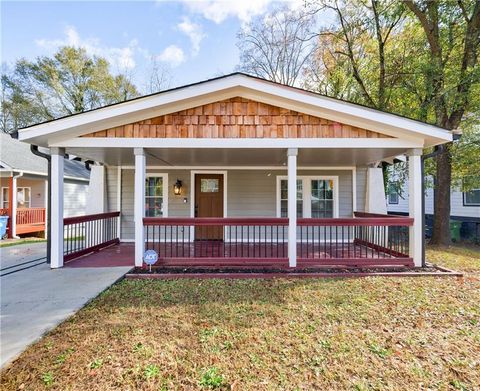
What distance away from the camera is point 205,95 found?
4961 mm

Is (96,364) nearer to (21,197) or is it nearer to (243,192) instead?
(243,192)

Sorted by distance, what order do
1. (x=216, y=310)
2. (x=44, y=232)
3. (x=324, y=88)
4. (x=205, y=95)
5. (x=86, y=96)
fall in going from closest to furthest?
(x=216, y=310)
(x=205, y=95)
(x=44, y=232)
(x=324, y=88)
(x=86, y=96)

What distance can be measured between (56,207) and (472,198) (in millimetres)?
15089

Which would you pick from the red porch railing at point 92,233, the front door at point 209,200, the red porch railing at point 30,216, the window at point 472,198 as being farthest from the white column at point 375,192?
the red porch railing at point 30,216

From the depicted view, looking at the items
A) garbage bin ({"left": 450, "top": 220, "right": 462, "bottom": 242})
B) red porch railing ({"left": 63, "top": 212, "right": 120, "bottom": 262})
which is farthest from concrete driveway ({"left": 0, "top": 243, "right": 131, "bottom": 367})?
garbage bin ({"left": 450, "top": 220, "right": 462, "bottom": 242})

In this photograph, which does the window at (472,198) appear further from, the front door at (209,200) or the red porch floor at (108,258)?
the red porch floor at (108,258)

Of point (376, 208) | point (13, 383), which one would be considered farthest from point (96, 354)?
point (376, 208)

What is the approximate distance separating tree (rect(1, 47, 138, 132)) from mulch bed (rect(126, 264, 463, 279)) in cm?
1864

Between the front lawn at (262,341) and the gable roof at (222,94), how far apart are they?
295 cm

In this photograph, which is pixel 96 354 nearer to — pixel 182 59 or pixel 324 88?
pixel 324 88

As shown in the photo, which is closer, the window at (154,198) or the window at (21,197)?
the window at (154,198)

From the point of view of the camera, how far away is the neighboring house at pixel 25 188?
10.5 metres

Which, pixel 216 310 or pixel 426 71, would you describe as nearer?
pixel 216 310

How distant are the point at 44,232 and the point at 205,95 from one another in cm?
1130
